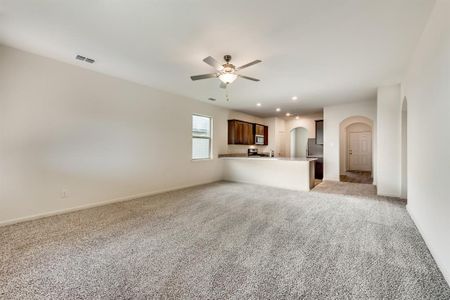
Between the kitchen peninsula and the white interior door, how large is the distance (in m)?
4.32

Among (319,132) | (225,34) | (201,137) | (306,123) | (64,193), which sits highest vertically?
(225,34)

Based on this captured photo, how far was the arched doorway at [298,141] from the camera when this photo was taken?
10.2m

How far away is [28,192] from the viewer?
10.4 feet

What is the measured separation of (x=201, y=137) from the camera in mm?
6410

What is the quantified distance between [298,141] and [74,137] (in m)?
9.45

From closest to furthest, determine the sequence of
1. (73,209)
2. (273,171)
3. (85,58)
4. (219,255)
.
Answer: (219,255) < (85,58) < (73,209) < (273,171)

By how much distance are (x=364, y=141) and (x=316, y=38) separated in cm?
820

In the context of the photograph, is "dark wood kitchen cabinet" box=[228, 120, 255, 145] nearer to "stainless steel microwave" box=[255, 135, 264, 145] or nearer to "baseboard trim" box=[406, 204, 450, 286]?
"stainless steel microwave" box=[255, 135, 264, 145]

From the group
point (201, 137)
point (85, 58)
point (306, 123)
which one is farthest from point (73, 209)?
point (306, 123)

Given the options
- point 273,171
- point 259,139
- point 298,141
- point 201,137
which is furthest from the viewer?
point 298,141

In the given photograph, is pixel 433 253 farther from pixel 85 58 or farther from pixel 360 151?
pixel 360 151

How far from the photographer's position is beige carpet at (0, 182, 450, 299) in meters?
1.67

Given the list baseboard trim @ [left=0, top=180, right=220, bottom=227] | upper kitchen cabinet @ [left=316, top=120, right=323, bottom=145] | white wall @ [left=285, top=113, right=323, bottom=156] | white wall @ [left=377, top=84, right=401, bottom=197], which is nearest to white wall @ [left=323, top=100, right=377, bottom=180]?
upper kitchen cabinet @ [left=316, top=120, right=323, bottom=145]

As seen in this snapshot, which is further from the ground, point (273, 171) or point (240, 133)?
point (240, 133)
